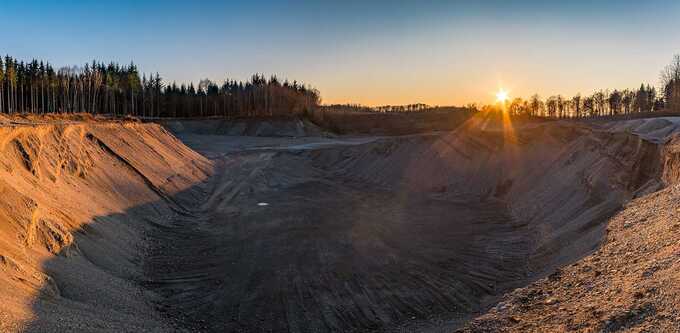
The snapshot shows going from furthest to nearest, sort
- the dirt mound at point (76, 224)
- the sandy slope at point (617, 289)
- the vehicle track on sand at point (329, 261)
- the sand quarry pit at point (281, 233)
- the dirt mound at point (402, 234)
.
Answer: the dirt mound at point (402, 234) < the vehicle track on sand at point (329, 261) < the sand quarry pit at point (281, 233) < the dirt mound at point (76, 224) < the sandy slope at point (617, 289)

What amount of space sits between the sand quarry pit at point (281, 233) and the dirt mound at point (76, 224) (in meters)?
0.06

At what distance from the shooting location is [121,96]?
8956 cm

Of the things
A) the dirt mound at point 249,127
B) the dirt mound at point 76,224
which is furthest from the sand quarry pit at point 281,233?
Result: the dirt mound at point 249,127

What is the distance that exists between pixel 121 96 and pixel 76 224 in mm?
82580

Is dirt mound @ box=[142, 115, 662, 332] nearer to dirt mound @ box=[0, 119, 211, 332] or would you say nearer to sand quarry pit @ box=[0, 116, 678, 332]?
sand quarry pit @ box=[0, 116, 678, 332]

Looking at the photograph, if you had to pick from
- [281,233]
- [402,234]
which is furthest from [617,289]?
[281,233]

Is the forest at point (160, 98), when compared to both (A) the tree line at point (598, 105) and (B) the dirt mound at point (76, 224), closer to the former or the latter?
(A) the tree line at point (598, 105)

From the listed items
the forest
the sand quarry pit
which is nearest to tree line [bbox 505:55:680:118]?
the forest

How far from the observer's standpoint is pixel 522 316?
364 inches

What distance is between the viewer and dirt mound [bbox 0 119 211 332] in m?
9.60

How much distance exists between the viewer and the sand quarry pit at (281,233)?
11.6 metres

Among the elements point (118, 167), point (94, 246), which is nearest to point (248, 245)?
point (94, 246)

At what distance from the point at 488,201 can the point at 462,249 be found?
10.9 metres

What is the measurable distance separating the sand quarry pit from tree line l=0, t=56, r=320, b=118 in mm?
53013
